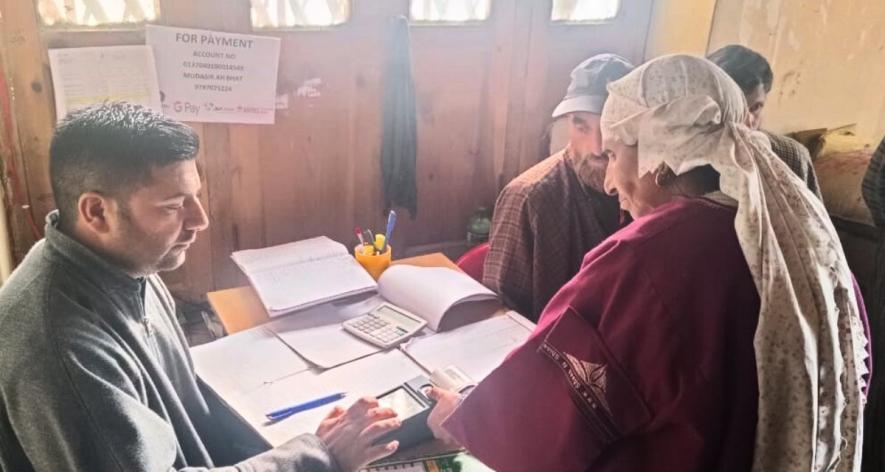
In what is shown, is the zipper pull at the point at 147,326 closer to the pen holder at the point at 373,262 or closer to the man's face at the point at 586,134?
the pen holder at the point at 373,262

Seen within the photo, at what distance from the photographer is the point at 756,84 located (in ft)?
6.11

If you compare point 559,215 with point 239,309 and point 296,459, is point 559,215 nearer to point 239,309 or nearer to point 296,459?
point 239,309

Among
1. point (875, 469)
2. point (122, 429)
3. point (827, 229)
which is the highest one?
point (827, 229)

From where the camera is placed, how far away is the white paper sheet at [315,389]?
1.20 m

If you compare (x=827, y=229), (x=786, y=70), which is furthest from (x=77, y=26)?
(x=786, y=70)

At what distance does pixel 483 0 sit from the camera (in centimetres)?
230

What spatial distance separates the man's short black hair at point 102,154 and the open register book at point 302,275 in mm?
600

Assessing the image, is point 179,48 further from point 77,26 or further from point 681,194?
point 681,194

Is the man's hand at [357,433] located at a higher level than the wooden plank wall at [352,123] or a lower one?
lower

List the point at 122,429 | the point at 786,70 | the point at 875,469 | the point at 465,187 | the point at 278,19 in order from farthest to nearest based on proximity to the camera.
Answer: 1. the point at 465,187
2. the point at 786,70
3. the point at 278,19
4. the point at 875,469
5. the point at 122,429

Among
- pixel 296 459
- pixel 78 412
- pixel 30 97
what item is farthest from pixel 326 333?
pixel 30 97

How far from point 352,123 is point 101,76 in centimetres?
74

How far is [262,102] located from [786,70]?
1.65 m

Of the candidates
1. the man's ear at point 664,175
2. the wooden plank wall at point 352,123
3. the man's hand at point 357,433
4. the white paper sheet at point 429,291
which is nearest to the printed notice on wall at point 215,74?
the wooden plank wall at point 352,123
